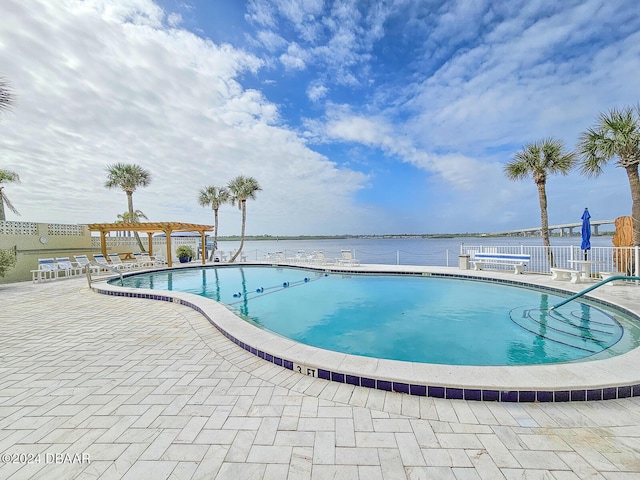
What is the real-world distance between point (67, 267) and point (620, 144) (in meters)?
19.4

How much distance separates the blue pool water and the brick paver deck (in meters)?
1.65

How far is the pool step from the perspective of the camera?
3984 mm

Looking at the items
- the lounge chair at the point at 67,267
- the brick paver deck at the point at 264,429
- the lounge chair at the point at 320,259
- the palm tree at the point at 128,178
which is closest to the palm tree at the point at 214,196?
the palm tree at the point at 128,178

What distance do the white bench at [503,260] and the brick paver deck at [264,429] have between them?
7.91 metres

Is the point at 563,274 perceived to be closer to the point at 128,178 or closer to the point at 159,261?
the point at 159,261

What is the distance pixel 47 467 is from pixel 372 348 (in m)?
3.57

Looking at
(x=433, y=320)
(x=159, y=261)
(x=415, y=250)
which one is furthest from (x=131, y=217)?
(x=415, y=250)

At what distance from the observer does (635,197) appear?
7934mm

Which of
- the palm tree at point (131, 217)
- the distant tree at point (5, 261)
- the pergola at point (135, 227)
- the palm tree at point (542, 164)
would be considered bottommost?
the distant tree at point (5, 261)

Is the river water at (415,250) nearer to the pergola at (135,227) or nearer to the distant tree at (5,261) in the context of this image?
the pergola at (135,227)

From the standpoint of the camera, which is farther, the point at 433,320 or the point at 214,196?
the point at 214,196

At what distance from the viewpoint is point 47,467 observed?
5.44ft

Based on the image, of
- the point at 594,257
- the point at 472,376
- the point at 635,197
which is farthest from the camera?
the point at 594,257

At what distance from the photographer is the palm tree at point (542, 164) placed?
1022cm
